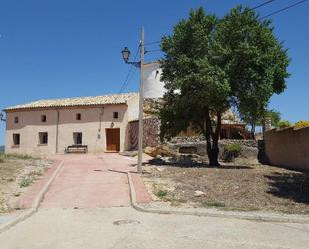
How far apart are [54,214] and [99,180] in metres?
7.13

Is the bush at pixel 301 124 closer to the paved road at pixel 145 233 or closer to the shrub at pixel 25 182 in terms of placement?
the shrub at pixel 25 182

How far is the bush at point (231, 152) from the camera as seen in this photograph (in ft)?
112

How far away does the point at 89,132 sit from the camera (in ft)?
137

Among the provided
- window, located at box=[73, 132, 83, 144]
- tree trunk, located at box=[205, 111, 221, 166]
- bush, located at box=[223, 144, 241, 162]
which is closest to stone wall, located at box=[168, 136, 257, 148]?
bush, located at box=[223, 144, 241, 162]

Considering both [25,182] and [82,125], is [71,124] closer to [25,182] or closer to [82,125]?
[82,125]

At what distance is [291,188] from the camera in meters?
16.4

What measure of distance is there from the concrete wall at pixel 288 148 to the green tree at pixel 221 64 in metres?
2.81

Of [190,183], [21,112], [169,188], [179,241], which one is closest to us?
[179,241]

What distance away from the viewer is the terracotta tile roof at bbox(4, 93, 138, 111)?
42125mm

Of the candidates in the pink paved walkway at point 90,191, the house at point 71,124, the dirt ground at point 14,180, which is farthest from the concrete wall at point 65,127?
Result: the pink paved walkway at point 90,191

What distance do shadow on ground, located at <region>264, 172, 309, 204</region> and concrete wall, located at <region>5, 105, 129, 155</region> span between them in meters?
23.4

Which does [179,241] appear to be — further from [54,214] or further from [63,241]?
[54,214]

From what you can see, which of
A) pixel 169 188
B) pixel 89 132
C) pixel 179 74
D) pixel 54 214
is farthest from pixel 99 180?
pixel 89 132

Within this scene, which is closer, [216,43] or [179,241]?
[179,241]
